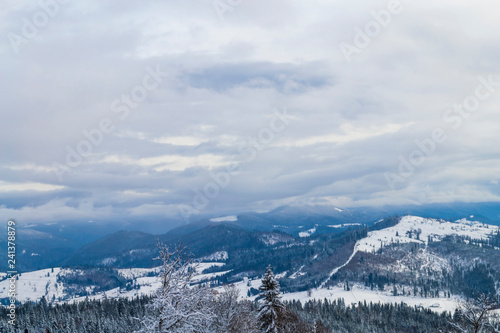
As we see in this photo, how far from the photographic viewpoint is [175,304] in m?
26.9

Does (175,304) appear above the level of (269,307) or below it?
above

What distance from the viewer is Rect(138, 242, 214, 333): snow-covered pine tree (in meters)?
25.8

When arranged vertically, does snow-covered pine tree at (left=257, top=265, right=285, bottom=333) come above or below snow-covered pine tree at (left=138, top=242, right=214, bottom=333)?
below

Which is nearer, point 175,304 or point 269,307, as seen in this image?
point 175,304

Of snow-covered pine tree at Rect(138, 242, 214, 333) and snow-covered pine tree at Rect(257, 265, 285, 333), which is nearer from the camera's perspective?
snow-covered pine tree at Rect(138, 242, 214, 333)

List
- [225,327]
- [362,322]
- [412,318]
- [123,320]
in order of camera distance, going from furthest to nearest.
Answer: [412,318], [362,322], [123,320], [225,327]

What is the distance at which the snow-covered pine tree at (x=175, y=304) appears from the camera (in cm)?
2584

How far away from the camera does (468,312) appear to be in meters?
35.7

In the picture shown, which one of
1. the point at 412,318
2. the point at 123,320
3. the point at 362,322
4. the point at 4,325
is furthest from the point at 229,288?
the point at 412,318

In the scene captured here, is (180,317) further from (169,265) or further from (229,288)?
(229,288)

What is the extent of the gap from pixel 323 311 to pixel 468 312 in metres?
172

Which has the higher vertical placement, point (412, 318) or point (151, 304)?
point (151, 304)

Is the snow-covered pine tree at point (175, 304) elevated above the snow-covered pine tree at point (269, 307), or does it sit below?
above

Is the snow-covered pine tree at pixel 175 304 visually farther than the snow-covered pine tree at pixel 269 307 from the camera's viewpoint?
No
